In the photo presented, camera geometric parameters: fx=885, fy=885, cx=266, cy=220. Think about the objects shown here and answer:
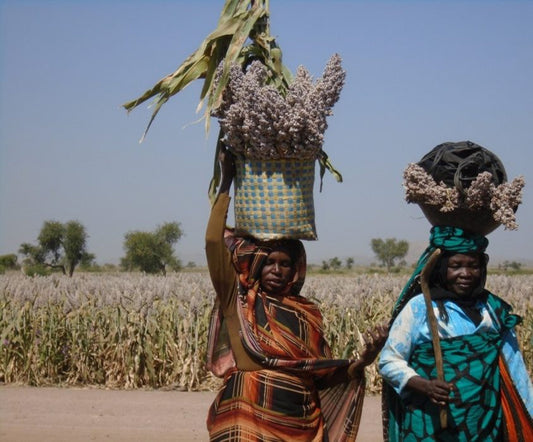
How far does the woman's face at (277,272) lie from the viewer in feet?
15.5

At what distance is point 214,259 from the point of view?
184 inches

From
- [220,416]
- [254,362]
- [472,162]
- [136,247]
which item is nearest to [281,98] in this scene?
[472,162]

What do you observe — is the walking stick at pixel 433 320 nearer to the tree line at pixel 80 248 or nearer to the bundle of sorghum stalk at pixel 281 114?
the bundle of sorghum stalk at pixel 281 114

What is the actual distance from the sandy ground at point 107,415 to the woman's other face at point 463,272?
446cm

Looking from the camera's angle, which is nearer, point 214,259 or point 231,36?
point 214,259

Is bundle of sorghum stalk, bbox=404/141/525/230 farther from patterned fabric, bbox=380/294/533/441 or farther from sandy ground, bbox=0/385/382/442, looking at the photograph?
sandy ground, bbox=0/385/382/442

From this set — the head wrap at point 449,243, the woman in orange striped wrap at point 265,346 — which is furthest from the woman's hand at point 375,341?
the head wrap at point 449,243

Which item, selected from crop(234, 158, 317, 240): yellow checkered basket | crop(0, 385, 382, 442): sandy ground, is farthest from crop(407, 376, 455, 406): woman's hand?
crop(0, 385, 382, 442): sandy ground

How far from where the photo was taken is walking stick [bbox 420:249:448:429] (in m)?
4.36

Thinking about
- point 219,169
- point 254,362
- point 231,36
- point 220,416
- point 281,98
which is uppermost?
point 231,36

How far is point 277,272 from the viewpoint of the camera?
15.5 ft

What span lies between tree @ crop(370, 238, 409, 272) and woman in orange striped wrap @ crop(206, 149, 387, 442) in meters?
74.9

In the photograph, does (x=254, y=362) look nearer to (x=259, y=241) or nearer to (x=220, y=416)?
(x=220, y=416)

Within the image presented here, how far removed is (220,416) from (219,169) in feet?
4.56
